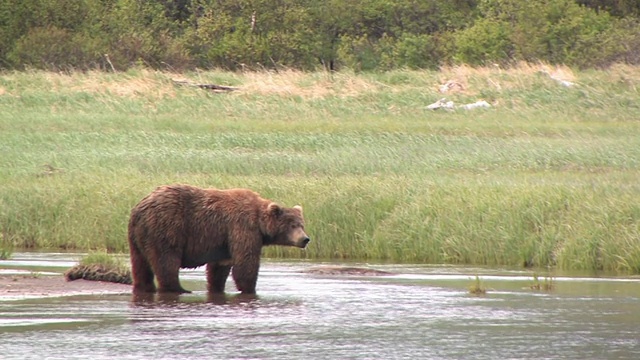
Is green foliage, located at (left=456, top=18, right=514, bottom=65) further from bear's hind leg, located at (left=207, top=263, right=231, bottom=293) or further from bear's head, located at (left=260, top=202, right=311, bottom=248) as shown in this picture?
bear's hind leg, located at (left=207, top=263, right=231, bottom=293)

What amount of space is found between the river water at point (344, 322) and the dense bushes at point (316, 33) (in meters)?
29.7

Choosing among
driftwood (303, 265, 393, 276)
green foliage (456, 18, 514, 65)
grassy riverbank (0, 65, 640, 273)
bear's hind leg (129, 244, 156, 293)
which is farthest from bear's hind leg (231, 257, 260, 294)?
green foliage (456, 18, 514, 65)

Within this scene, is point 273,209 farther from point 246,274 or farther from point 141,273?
point 141,273

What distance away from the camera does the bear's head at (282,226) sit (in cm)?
1408

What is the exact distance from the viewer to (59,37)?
1855 inches

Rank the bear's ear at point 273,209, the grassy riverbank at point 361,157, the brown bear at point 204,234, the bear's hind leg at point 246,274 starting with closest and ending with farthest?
the brown bear at point 204,234 < the bear's hind leg at point 246,274 < the bear's ear at point 273,209 < the grassy riverbank at point 361,157

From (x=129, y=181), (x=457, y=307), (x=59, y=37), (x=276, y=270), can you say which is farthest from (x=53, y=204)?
(x=59, y=37)

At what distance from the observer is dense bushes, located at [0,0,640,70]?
47219mm

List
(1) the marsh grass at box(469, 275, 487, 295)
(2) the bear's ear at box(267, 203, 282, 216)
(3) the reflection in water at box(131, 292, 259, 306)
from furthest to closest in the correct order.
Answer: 1. (1) the marsh grass at box(469, 275, 487, 295)
2. (2) the bear's ear at box(267, 203, 282, 216)
3. (3) the reflection in water at box(131, 292, 259, 306)

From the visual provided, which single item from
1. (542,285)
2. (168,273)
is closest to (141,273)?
(168,273)

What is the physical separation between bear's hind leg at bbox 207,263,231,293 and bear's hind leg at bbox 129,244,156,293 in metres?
0.74

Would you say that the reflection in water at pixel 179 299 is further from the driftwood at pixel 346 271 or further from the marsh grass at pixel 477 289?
the driftwood at pixel 346 271

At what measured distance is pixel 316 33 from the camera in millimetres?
57625

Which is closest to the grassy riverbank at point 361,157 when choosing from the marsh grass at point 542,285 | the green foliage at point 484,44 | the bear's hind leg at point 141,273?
the marsh grass at point 542,285
